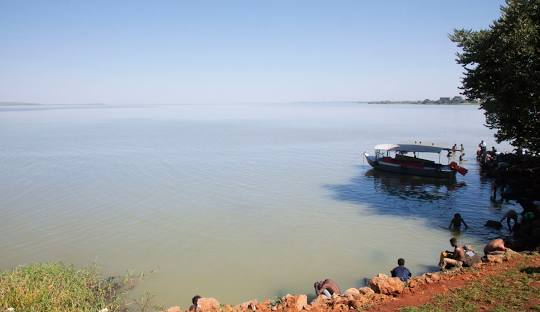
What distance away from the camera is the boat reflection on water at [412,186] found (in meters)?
28.6

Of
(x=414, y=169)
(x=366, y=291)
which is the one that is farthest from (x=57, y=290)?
(x=414, y=169)

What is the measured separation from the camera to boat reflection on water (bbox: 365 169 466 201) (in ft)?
93.9

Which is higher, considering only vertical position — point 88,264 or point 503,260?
point 503,260

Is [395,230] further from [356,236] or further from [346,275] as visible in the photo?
[346,275]

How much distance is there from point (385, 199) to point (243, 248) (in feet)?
42.0

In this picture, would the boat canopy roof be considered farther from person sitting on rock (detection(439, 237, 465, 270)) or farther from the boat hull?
person sitting on rock (detection(439, 237, 465, 270))

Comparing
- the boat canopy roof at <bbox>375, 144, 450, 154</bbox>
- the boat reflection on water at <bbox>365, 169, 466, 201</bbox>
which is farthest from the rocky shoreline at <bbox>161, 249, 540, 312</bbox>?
the boat canopy roof at <bbox>375, 144, 450, 154</bbox>

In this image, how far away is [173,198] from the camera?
27.8 m

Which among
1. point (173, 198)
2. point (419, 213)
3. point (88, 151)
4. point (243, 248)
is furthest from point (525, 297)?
point (88, 151)

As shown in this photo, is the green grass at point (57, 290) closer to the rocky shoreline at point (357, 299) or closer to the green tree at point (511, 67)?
the rocky shoreline at point (357, 299)

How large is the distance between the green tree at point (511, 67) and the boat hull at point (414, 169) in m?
8.33

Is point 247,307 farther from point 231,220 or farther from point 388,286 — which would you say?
point 231,220

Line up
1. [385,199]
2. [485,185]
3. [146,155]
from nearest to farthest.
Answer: [385,199], [485,185], [146,155]

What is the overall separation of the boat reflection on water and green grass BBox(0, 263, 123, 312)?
20.9 m
